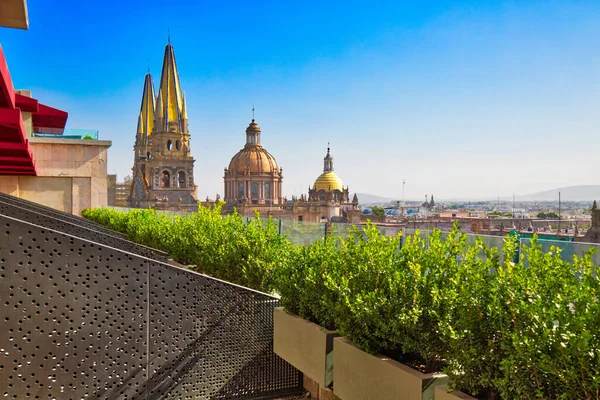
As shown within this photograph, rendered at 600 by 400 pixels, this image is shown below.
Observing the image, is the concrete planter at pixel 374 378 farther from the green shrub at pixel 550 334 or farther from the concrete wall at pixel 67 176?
the concrete wall at pixel 67 176

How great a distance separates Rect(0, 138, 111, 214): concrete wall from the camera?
82.1 ft

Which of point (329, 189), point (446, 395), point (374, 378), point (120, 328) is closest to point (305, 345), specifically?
point (374, 378)

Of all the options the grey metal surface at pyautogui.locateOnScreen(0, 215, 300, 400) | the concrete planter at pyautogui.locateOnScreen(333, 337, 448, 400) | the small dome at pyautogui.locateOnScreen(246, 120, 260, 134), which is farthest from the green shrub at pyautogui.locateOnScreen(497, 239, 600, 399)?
the small dome at pyautogui.locateOnScreen(246, 120, 260, 134)

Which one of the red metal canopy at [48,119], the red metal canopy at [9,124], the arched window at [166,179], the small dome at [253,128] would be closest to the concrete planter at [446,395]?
the red metal canopy at [9,124]

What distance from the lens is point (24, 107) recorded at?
56.8 feet

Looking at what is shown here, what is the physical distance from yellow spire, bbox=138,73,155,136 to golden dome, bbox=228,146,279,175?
15462mm

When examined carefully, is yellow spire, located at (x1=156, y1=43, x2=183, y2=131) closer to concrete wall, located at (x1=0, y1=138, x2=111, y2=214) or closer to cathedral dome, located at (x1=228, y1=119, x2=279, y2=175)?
cathedral dome, located at (x1=228, y1=119, x2=279, y2=175)

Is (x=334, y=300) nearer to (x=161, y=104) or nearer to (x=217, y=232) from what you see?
(x=217, y=232)

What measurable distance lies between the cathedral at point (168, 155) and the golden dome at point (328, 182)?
117ft

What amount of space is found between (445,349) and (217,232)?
5339mm

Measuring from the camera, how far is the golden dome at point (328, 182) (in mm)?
104250

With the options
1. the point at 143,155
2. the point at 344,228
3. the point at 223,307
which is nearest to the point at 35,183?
the point at 344,228

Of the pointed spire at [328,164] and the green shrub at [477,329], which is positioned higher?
the pointed spire at [328,164]

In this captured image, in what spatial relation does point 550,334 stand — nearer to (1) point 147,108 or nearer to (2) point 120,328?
(2) point 120,328
